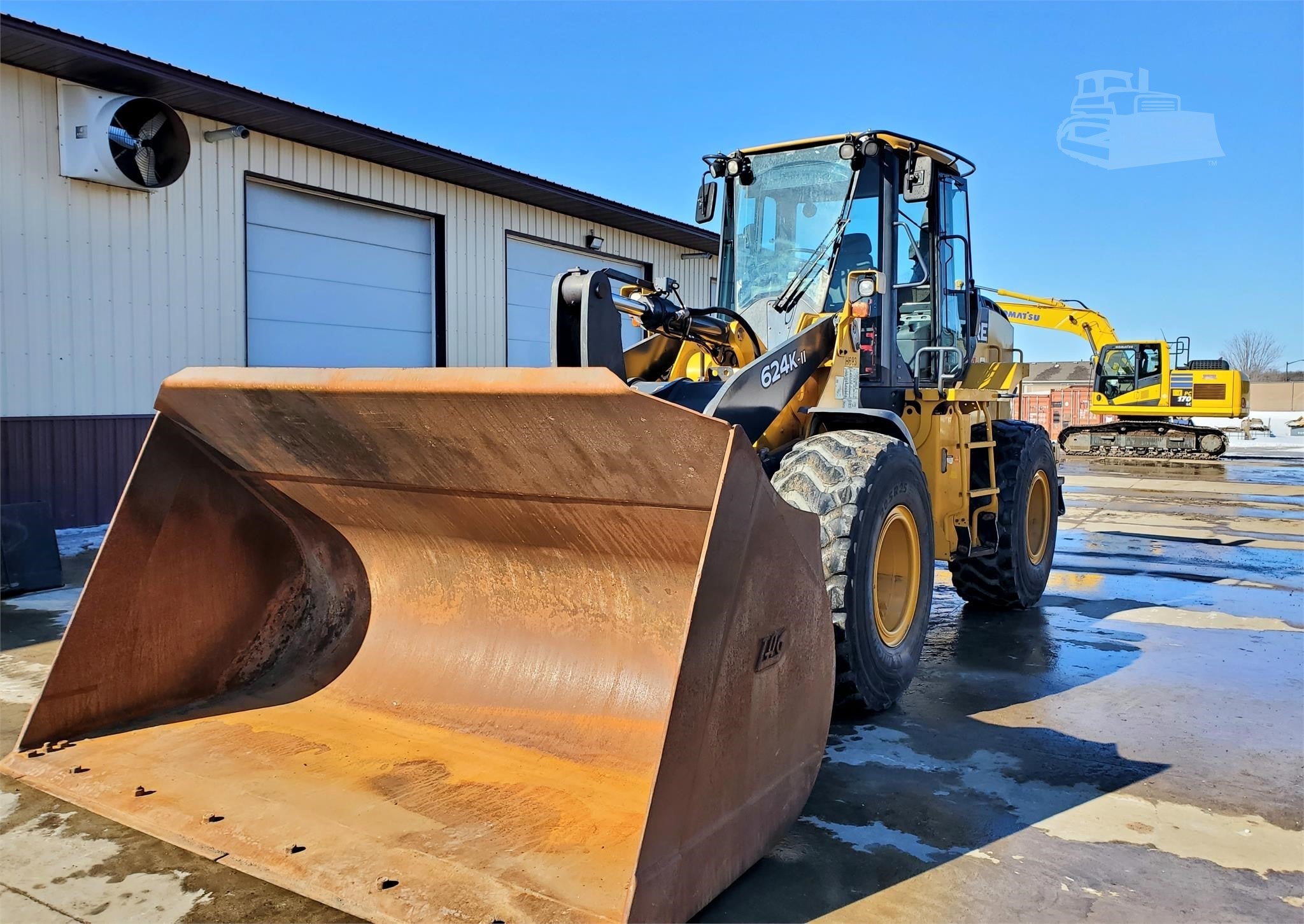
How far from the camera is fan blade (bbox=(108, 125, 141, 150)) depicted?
28.7ft

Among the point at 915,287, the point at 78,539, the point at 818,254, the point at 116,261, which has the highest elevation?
the point at 116,261

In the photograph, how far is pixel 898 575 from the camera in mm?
4645

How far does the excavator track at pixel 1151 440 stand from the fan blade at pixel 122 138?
22.5m

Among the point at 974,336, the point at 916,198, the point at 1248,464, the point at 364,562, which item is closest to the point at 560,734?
the point at 364,562

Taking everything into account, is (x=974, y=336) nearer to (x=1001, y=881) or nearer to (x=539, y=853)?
(x=1001, y=881)

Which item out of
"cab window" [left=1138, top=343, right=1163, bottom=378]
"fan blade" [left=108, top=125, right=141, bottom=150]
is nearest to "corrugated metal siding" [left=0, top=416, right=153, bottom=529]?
"fan blade" [left=108, top=125, right=141, bottom=150]

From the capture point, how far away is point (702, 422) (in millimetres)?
2656

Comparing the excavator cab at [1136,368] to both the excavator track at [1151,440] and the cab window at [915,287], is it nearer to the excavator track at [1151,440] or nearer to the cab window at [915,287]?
the excavator track at [1151,440]

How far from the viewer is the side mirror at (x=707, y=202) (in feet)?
19.3

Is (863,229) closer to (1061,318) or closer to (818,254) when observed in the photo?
(818,254)

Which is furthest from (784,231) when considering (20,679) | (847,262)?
(20,679)

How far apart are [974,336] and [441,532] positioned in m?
4.22

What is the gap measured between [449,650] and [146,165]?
725cm

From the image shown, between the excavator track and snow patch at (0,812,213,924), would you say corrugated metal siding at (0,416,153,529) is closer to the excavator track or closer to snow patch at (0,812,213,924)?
snow patch at (0,812,213,924)
